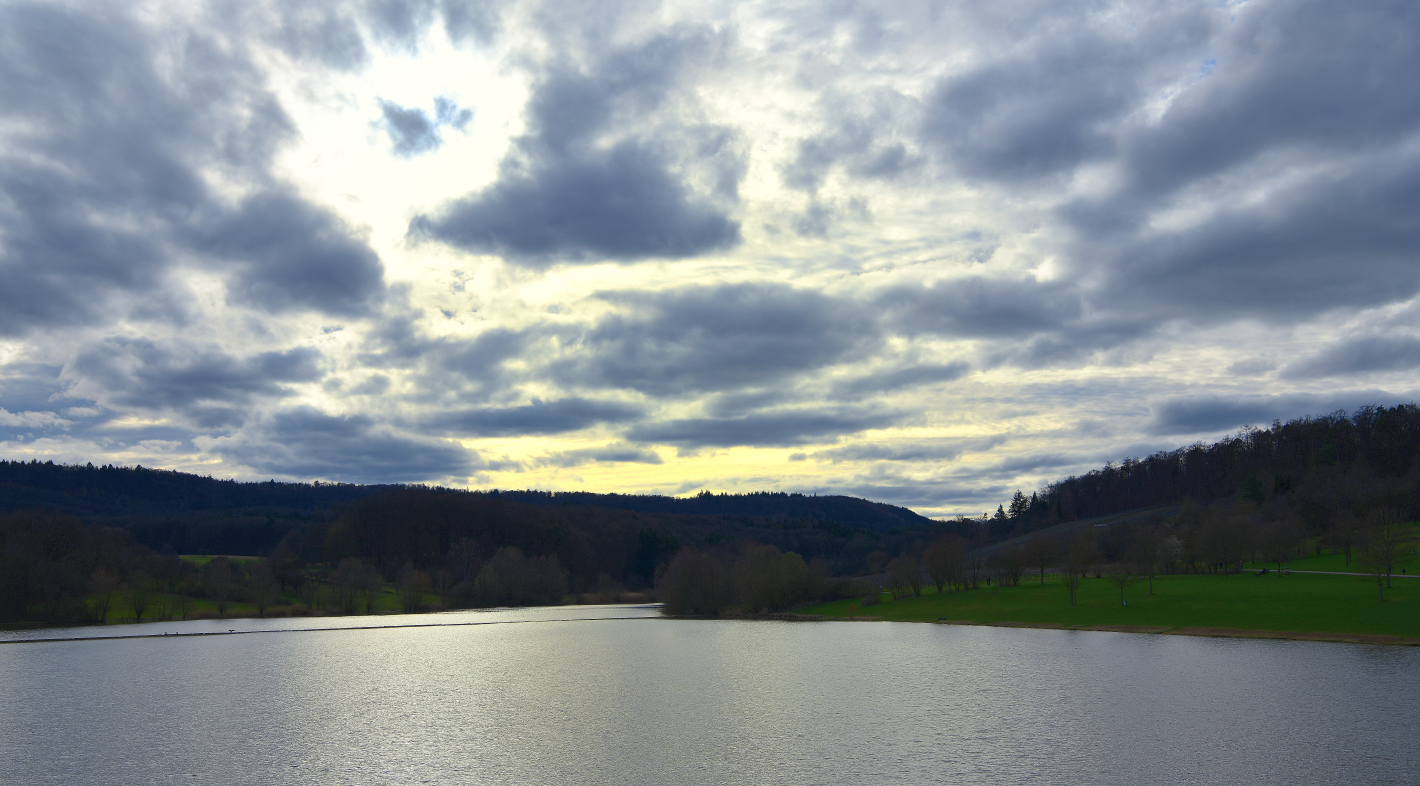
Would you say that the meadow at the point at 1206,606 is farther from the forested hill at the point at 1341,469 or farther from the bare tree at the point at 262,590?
the bare tree at the point at 262,590

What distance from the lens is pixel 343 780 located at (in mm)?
31062

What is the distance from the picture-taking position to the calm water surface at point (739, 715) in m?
31.3

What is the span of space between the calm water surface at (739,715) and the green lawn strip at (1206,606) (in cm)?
755

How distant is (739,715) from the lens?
4241 cm

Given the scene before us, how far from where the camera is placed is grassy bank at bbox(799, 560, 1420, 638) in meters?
68.6

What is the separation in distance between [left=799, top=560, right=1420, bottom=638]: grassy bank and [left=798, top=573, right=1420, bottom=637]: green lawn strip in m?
0.07

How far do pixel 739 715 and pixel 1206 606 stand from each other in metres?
64.0

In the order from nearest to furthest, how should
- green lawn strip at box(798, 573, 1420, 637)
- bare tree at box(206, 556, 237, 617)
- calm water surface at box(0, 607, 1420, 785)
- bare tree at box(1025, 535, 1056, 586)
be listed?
calm water surface at box(0, 607, 1420, 785)
green lawn strip at box(798, 573, 1420, 637)
bare tree at box(1025, 535, 1056, 586)
bare tree at box(206, 556, 237, 617)

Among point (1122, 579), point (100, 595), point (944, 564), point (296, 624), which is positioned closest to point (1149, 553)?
point (1122, 579)

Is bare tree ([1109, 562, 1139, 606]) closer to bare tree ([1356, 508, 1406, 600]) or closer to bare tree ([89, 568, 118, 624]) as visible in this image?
bare tree ([1356, 508, 1406, 600])

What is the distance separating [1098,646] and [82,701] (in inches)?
2890

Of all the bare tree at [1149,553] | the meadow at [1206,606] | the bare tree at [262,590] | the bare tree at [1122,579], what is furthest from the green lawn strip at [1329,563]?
the bare tree at [262,590]

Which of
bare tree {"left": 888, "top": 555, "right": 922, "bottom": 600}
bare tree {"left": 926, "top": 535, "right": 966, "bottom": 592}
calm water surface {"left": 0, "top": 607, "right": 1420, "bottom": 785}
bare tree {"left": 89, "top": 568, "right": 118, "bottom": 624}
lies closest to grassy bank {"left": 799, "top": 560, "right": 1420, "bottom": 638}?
bare tree {"left": 926, "top": 535, "right": 966, "bottom": 592}

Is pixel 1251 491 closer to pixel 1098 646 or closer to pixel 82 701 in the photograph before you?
pixel 1098 646
